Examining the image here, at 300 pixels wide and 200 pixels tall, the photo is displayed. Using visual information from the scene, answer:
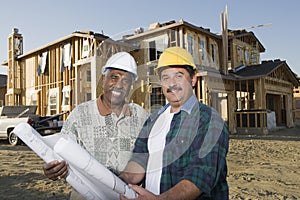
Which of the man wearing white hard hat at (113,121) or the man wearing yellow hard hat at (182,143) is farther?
the man wearing white hard hat at (113,121)

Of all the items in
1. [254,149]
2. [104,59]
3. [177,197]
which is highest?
[104,59]

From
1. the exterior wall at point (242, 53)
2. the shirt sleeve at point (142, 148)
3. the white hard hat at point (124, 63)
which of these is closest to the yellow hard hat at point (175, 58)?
the white hard hat at point (124, 63)

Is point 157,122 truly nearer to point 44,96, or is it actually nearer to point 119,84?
point 119,84

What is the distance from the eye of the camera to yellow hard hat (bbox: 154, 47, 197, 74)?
3.80 feet

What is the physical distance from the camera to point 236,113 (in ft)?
45.3

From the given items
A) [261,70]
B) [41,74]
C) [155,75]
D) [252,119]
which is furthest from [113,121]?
[41,74]

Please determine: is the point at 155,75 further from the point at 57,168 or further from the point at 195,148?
the point at 57,168

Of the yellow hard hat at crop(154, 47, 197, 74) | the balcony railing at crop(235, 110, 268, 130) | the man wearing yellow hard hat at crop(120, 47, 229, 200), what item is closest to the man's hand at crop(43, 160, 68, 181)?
the man wearing yellow hard hat at crop(120, 47, 229, 200)

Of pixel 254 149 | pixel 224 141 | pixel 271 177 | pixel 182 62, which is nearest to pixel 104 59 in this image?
pixel 182 62

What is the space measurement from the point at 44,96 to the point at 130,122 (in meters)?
18.3

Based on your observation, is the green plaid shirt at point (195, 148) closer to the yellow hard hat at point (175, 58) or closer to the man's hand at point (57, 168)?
the yellow hard hat at point (175, 58)

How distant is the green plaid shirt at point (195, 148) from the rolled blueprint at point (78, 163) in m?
0.22

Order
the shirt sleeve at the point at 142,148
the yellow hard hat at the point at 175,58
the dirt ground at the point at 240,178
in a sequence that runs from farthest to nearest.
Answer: the dirt ground at the point at 240,178 < the shirt sleeve at the point at 142,148 < the yellow hard hat at the point at 175,58

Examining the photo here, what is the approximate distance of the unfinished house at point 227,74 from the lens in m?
1.31
